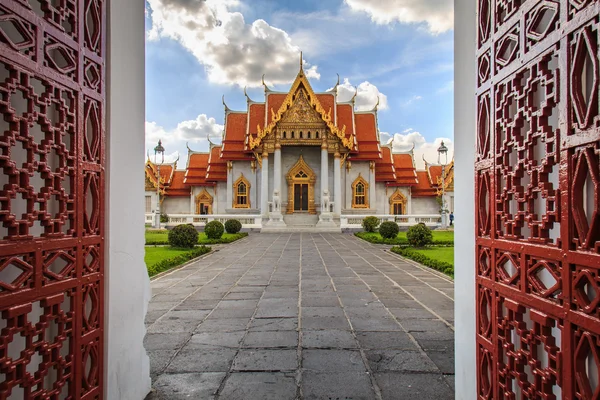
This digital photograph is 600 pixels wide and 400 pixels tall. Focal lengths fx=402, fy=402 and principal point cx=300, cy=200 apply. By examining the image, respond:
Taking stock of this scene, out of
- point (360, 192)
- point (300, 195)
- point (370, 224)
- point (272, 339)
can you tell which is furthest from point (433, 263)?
point (360, 192)

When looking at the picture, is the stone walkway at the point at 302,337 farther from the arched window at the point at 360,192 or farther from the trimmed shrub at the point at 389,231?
the arched window at the point at 360,192

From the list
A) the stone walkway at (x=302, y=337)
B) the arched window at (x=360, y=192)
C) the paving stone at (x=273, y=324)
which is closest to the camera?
the stone walkway at (x=302, y=337)

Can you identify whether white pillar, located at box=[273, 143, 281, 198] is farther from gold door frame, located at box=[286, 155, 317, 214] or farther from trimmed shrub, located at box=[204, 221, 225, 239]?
trimmed shrub, located at box=[204, 221, 225, 239]

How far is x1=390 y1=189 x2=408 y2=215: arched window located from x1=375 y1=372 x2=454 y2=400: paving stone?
2657 cm

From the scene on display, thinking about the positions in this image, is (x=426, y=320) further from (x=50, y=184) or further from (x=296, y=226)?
(x=296, y=226)

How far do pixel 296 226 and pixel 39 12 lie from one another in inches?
889

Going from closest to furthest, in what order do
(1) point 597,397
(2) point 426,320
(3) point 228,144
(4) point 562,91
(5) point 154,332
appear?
(1) point 597,397 < (4) point 562,91 < (5) point 154,332 < (2) point 426,320 < (3) point 228,144

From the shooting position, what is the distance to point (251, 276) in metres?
7.93

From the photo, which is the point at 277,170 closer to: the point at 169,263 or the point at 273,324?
the point at 169,263

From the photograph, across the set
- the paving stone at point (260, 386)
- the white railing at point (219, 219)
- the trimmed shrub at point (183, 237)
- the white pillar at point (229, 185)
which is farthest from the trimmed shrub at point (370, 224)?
the paving stone at point (260, 386)

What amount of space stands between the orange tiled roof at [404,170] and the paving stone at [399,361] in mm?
26166

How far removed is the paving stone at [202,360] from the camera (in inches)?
130

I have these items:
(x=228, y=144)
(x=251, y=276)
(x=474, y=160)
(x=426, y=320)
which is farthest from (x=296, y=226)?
(x=474, y=160)

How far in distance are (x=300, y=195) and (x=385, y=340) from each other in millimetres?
22364
